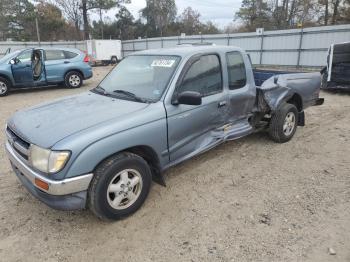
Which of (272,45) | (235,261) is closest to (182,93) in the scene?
(235,261)

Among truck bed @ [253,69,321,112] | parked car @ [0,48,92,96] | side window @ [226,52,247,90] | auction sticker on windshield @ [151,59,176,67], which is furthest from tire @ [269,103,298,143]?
parked car @ [0,48,92,96]

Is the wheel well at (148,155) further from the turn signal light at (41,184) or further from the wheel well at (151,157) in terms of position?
the turn signal light at (41,184)

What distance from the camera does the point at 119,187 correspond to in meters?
3.07

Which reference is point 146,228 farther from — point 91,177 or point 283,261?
point 283,261

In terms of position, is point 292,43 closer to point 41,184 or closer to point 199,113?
point 199,113

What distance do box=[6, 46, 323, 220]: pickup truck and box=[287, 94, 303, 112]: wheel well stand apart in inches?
28.0

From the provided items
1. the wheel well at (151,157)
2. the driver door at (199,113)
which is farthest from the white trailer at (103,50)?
the wheel well at (151,157)

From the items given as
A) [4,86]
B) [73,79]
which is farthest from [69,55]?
[4,86]

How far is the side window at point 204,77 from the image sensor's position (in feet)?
12.2

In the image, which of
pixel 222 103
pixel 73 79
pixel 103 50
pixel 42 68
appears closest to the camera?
pixel 222 103

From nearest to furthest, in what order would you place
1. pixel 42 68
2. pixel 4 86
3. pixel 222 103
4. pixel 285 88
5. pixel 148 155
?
pixel 148 155
pixel 222 103
pixel 285 88
pixel 4 86
pixel 42 68

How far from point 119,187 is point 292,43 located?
57.5 ft

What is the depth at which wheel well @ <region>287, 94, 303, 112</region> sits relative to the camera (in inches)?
215

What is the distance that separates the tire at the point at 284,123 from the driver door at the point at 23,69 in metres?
9.33
